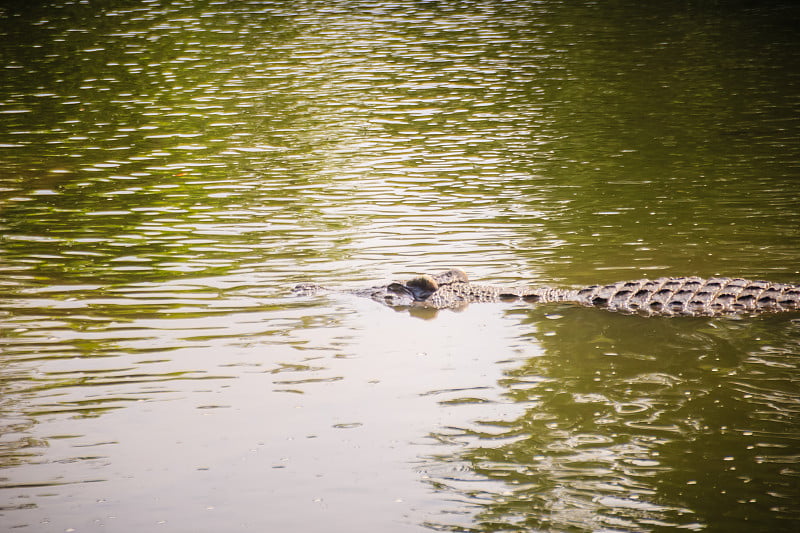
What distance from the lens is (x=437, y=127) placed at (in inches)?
644

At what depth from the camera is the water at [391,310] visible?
552cm

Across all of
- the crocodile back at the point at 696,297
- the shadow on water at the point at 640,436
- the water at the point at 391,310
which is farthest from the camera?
the crocodile back at the point at 696,297

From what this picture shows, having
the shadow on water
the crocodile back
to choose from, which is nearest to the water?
the shadow on water

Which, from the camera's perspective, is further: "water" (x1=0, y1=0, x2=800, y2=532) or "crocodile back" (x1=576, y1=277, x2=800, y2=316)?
"crocodile back" (x1=576, y1=277, x2=800, y2=316)

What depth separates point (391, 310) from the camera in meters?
8.79

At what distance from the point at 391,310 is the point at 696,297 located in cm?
285

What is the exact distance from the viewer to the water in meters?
5.52

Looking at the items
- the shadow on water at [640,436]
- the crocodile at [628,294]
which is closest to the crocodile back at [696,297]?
the crocodile at [628,294]

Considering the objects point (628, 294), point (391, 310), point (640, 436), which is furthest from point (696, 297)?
point (391, 310)

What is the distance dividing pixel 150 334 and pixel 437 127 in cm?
940

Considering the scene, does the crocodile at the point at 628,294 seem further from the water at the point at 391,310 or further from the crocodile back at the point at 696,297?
the water at the point at 391,310

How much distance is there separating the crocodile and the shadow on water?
162 millimetres

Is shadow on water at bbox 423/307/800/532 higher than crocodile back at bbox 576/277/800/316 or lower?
lower

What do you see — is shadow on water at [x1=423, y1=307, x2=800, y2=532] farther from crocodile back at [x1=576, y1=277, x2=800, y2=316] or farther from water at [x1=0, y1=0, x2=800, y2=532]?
crocodile back at [x1=576, y1=277, x2=800, y2=316]
